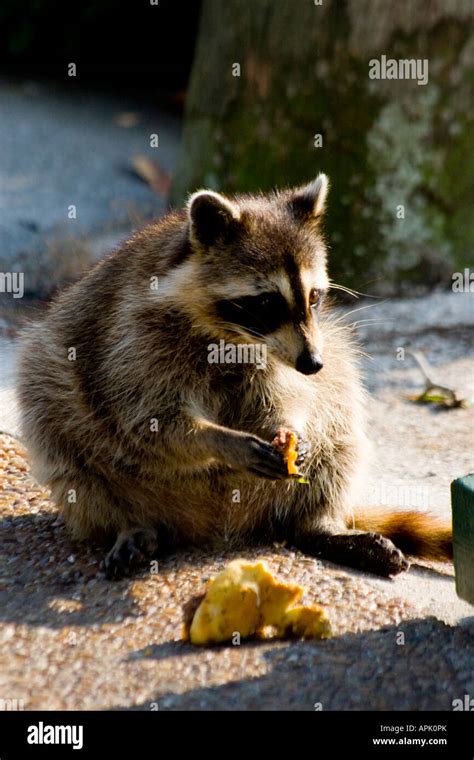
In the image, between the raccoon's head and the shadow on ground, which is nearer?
the shadow on ground

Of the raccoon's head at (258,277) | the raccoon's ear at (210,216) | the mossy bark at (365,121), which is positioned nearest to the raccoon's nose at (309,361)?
the raccoon's head at (258,277)

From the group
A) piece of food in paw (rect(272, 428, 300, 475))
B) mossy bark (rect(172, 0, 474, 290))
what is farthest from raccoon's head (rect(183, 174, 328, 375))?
mossy bark (rect(172, 0, 474, 290))

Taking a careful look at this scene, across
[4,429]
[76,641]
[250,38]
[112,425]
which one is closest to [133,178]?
[250,38]

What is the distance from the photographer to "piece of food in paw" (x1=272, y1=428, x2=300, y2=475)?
4.74 meters

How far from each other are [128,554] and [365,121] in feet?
15.9

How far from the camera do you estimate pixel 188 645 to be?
4023 millimetres

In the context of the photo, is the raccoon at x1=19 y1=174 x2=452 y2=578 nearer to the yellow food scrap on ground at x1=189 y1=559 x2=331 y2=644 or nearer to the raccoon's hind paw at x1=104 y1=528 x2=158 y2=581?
the raccoon's hind paw at x1=104 y1=528 x2=158 y2=581

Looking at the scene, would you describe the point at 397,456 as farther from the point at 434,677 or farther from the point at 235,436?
the point at 434,677

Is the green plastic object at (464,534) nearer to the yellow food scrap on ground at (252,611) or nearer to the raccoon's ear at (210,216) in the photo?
the yellow food scrap on ground at (252,611)

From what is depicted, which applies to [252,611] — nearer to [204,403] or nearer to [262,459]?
[262,459]

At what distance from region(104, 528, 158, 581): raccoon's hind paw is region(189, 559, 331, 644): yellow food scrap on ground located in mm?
755

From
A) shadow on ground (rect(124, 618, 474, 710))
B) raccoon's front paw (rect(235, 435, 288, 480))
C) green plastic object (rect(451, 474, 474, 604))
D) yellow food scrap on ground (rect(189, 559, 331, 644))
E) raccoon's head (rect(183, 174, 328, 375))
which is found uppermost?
raccoon's head (rect(183, 174, 328, 375))

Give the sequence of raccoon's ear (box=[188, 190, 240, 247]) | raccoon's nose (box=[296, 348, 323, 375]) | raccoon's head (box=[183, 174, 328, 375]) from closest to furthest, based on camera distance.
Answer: raccoon's nose (box=[296, 348, 323, 375]) → raccoon's head (box=[183, 174, 328, 375]) → raccoon's ear (box=[188, 190, 240, 247])

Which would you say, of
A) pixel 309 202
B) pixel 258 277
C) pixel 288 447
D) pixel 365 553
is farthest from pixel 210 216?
pixel 365 553
